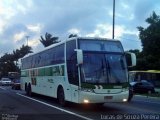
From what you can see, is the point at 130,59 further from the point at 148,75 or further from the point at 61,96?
the point at 148,75

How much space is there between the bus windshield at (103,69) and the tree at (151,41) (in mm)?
57445

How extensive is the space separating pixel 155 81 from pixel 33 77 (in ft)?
134

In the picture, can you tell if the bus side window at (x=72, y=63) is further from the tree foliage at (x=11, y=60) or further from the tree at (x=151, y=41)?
the tree foliage at (x=11, y=60)

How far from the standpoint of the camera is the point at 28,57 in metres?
33.3

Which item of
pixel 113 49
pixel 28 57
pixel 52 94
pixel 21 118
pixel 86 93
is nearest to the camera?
pixel 21 118

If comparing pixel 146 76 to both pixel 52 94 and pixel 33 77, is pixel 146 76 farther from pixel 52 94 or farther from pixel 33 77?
pixel 52 94

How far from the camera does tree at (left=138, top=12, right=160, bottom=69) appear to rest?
76.4 m

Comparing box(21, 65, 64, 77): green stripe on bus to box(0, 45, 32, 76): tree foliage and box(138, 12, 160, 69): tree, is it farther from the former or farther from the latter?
box(0, 45, 32, 76): tree foliage

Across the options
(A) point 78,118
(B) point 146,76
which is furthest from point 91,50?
(B) point 146,76

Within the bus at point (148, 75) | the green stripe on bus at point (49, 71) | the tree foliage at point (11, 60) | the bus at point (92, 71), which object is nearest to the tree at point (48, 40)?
the tree foliage at point (11, 60)

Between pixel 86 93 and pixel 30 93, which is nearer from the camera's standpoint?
pixel 86 93

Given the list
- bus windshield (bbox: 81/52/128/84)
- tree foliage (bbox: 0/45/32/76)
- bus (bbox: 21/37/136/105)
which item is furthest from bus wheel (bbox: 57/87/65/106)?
tree foliage (bbox: 0/45/32/76)

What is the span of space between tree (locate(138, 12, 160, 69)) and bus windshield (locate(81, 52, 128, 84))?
57.4m

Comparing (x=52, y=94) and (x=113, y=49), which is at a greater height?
(x=113, y=49)
